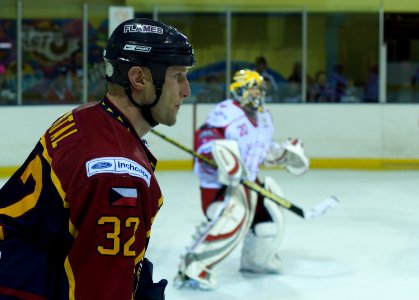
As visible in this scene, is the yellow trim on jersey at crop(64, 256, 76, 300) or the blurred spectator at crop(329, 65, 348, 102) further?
the blurred spectator at crop(329, 65, 348, 102)

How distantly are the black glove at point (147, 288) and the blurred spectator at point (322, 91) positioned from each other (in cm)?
877

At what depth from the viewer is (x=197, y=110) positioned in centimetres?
992

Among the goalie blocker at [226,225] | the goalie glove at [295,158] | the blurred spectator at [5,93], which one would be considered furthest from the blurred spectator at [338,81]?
the goalie blocker at [226,225]

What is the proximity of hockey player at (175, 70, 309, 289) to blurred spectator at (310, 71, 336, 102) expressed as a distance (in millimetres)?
5379

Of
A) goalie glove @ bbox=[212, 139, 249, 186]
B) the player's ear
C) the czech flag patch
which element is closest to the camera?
the czech flag patch

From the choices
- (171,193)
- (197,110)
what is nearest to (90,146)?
(171,193)

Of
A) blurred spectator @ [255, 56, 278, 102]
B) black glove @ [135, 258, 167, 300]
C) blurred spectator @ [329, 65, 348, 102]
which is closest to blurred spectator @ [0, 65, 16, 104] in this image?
blurred spectator @ [255, 56, 278, 102]

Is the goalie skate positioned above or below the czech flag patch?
below

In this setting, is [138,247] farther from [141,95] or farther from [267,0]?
[267,0]

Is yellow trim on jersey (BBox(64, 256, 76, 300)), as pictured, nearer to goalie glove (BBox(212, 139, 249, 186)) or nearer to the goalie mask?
goalie glove (BBox(212, 139, 249, 186))

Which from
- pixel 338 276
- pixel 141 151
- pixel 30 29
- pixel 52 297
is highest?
pixel 30 29

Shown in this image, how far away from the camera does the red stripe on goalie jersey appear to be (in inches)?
58.7

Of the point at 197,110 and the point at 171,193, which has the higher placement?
the point at 197,110

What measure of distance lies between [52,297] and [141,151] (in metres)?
0.29
